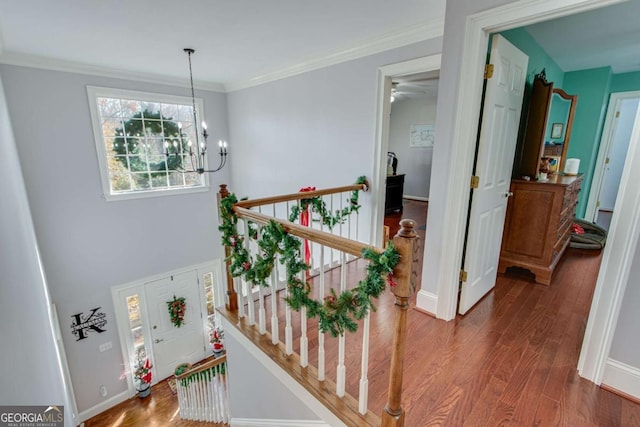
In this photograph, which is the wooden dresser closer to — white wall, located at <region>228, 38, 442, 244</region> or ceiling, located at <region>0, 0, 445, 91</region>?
white wall, located at <region>228, 38, 442, 244</region>

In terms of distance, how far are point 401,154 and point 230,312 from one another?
20.5 ft

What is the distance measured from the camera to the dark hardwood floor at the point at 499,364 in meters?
1.43

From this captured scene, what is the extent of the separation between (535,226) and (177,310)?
17.6ft

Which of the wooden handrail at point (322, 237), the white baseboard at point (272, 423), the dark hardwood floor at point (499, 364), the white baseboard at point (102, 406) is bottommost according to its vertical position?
Answer: the white baseboard at point (102, 406)

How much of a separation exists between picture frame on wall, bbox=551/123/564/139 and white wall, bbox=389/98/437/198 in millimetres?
2752

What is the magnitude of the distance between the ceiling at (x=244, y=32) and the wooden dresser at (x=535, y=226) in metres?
1.50

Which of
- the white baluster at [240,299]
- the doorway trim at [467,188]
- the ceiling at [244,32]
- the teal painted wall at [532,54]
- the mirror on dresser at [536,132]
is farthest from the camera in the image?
the mirror on dresser at [536,132]

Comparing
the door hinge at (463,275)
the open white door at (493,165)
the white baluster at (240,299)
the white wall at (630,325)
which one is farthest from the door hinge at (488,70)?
the white baluster at (240,299)

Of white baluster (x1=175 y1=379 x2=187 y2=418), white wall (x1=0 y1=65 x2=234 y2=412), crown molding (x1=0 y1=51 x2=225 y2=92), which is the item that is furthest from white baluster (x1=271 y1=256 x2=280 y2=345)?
crown molding (x1=0 y1=51 x2=225 y2=92)

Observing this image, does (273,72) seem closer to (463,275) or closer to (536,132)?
(536,132)

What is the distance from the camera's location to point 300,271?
1.57 meters

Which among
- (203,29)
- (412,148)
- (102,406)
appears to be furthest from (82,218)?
(412,148)

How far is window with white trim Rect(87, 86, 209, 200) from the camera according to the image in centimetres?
409

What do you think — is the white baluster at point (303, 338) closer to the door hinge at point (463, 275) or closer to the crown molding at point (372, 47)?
the door hinge at point (463, 275)
